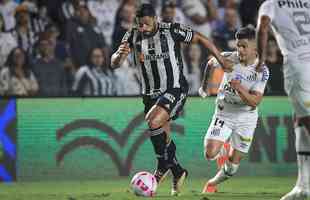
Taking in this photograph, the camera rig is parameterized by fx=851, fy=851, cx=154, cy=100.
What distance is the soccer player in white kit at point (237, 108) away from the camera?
37.6 ft

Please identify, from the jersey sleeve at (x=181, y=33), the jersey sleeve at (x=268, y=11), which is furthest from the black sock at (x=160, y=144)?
the jersey sleeve at (x=268, y=11)

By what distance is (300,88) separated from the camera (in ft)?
28.3

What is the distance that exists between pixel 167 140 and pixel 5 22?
6.25 meters

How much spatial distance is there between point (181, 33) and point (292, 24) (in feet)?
8.46

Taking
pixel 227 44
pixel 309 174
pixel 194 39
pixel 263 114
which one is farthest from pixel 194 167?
pixel 309 174

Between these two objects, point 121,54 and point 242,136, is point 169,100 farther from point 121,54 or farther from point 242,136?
point 242,136

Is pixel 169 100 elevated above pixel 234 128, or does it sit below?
above

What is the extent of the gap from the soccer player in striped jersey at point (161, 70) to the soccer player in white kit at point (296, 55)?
2116 mm

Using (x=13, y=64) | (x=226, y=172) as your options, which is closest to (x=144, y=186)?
(x=226, y=172)

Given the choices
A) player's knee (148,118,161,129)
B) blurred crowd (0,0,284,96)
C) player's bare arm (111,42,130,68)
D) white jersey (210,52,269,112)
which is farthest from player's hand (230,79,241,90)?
blurred crowd (0,0,284,96)

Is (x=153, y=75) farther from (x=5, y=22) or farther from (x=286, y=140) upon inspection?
(x=5, y=22)

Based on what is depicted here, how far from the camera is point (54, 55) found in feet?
51.3

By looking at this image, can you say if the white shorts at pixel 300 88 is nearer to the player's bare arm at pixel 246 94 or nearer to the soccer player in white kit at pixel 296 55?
the soccer player in white kit at pixel 296 55

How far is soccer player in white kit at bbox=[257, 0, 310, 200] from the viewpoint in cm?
856
